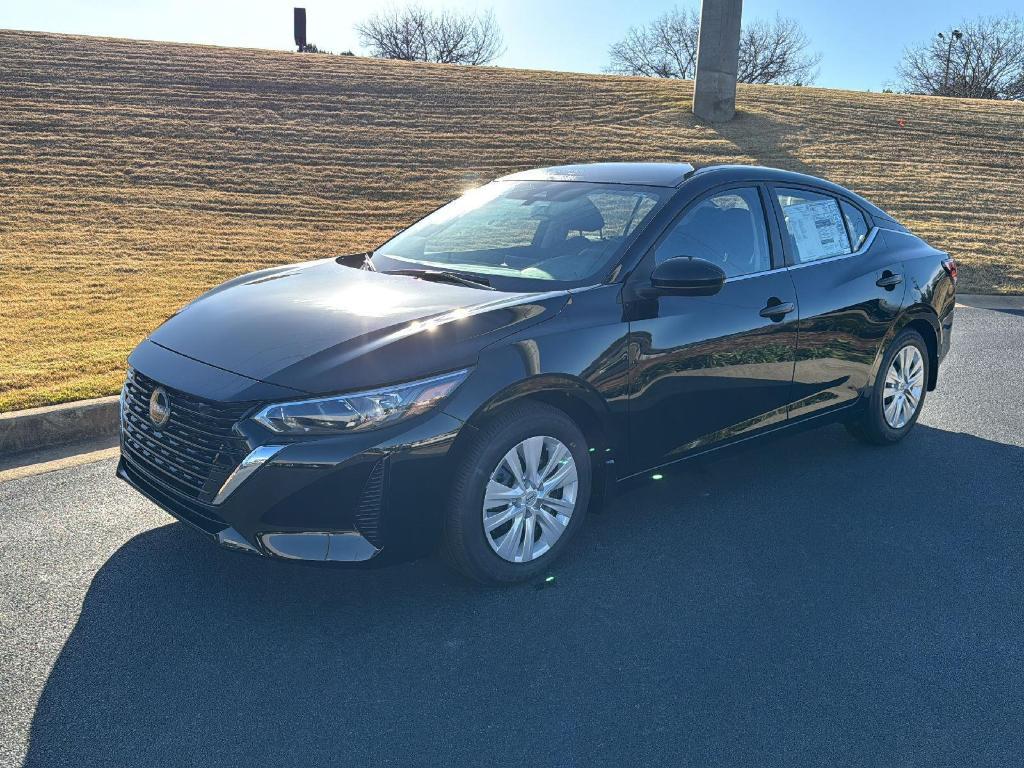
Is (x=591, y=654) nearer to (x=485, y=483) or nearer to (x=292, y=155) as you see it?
(x=485, y=483)

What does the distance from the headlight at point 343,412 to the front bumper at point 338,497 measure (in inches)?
1.8

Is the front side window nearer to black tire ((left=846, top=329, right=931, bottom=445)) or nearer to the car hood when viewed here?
the car hood

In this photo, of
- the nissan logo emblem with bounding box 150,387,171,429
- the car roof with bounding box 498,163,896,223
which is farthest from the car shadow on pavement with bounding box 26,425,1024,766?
the car roof with bounding box 498,163,896,223

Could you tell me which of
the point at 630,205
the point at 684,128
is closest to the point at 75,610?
the point at 630,205

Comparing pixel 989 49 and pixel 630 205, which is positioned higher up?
pixel 989 49

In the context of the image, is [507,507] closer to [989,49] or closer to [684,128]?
[684,128]

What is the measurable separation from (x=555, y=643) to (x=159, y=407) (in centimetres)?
176

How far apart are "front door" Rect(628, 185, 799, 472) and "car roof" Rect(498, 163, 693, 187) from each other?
0.80 ft

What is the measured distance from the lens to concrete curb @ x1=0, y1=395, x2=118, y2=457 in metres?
5.41

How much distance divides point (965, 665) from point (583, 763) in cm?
153

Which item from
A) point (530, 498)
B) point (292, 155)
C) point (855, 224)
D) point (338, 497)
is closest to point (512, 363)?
point (530, 498)

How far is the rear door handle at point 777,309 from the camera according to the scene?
15.6ft

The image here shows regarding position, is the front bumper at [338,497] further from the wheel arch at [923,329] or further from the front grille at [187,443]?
the wheel arch at [923,329]

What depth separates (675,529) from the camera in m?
4.57
